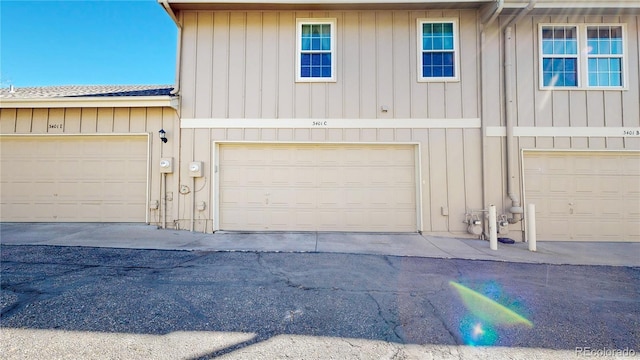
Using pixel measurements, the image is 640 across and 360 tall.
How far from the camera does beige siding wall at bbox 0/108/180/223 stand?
23.5ft

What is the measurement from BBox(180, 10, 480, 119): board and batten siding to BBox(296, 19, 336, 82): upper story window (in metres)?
0.15

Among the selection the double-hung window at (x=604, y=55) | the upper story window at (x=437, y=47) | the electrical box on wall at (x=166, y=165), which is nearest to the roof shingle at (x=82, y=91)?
the electrical box on wall at (x=166, y=165)

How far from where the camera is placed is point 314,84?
7.12 metres

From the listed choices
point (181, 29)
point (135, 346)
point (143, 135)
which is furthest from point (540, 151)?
point (143, 135)

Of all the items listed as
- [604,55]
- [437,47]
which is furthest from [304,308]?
[604,55]

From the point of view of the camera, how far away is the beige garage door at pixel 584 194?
6.83 meters

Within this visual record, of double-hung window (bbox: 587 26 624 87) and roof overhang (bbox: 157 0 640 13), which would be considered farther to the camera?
double-hung window (bbox: 587 26 624 87)

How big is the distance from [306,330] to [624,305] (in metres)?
3.73

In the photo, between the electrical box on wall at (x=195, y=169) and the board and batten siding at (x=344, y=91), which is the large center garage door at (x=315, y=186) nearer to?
the board and batten siding at (x=344, y=91)

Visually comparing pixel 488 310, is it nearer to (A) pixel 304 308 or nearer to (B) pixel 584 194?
(A) pixel 304 308

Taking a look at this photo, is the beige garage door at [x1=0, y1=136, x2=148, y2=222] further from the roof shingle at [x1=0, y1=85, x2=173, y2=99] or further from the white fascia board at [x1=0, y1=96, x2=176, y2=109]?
the roof shingle at [x1=0, y1=85, x2=173, y2=99]
